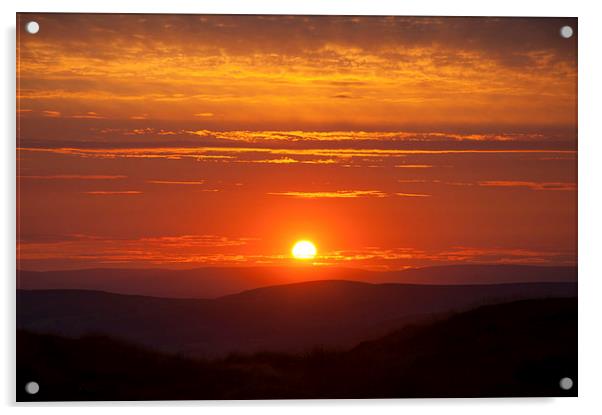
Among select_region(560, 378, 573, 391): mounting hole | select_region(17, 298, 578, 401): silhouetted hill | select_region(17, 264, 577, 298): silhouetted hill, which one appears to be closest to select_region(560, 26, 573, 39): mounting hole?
select_region(17, 264, 577, 298): silhouetted hill

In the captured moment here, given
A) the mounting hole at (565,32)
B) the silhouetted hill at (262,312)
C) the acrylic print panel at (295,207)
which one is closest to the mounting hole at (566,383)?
the acrylic print panel at (295,207)

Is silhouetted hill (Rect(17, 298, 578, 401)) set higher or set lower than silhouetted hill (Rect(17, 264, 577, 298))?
lower

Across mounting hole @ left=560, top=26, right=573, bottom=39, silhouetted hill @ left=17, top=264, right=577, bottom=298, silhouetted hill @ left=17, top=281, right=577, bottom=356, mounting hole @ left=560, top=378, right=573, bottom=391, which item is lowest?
mounting hole @ left=560, top=378, right=573, bottom=391

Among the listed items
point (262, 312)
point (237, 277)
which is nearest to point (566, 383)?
point (262, 312)

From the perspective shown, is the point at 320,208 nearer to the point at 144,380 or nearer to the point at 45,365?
the point at 144,380

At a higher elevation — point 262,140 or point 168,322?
point 262,140

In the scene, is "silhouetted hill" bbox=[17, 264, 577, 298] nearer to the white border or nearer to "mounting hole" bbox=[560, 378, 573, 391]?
the white border

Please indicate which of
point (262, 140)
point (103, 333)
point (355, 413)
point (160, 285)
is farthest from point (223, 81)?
point (355, 413)
